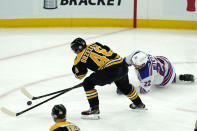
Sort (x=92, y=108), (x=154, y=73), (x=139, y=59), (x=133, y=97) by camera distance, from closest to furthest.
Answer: (x=92, y=108), (x=133, y=97), (x=139, y=59), (x=154, y=73)

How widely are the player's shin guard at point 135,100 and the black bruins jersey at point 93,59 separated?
389mm

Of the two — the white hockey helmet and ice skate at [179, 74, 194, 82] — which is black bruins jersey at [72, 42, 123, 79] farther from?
ice skate at [179, 74, 194, 82]

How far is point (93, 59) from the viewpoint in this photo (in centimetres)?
391

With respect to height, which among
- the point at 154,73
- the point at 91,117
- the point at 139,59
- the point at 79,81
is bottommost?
the point at 91,117

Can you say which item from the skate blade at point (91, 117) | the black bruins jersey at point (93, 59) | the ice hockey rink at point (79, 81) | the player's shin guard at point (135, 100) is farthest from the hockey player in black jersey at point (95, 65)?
the ice hockey rink at point (79, 81)

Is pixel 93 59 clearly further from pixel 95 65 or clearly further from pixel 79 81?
pixel 79 81

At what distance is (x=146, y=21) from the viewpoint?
29.8 feet

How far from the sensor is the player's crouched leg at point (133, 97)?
412cm

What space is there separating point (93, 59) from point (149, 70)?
989mm

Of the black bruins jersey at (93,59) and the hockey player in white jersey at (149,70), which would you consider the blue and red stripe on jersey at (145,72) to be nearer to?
the hockey player in white jersey at (149,70)

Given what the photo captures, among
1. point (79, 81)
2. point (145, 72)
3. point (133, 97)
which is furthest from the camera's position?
point (79, 81)

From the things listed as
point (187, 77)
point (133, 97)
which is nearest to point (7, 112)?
point (133, 97)

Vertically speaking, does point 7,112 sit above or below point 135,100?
below

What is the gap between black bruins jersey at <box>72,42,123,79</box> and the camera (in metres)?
3.91
